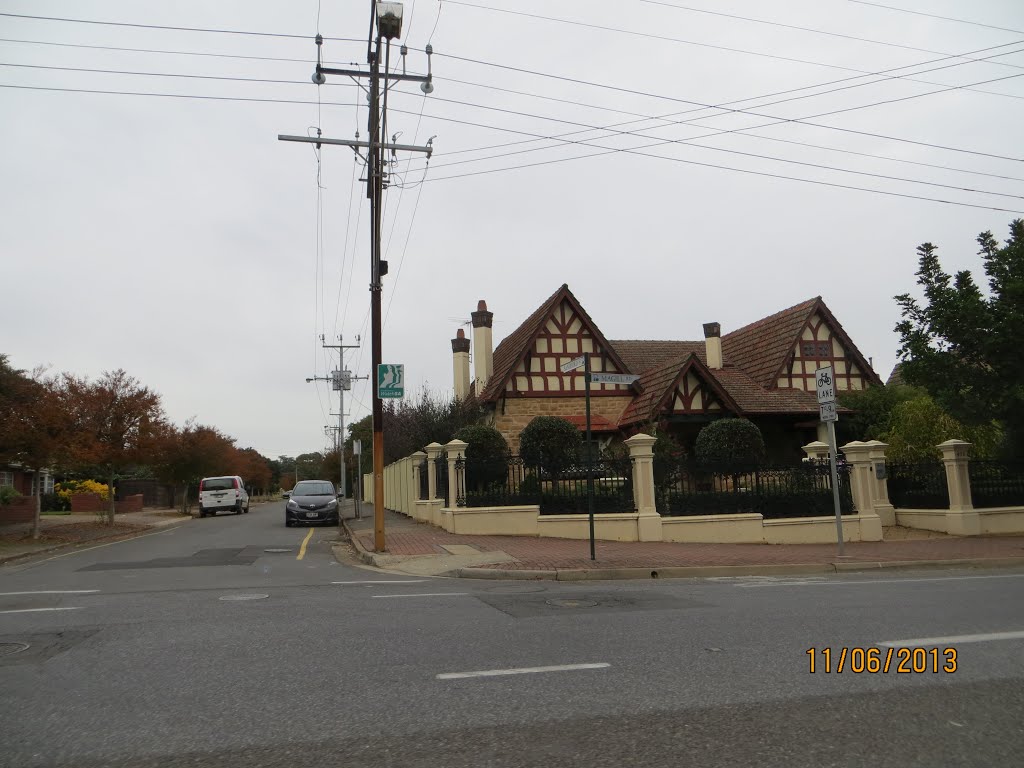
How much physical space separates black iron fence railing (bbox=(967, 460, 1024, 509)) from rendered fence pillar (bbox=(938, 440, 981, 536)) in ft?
0.99

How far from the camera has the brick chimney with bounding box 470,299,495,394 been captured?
28.3 meters

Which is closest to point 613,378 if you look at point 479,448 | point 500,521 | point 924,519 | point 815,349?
point 500,521

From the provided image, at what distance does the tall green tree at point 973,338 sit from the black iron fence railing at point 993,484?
1083 millimetres

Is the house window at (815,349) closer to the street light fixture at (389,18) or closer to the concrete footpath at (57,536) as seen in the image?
the street light fixture at (389,18)

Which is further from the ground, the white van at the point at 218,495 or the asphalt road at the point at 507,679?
the white van at the point at 218,495

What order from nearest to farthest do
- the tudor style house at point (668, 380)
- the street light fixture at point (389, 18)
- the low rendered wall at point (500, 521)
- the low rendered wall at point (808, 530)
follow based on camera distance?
the street light fixture at point (389, 18) < the low rendered wall at point (500, 521) < the low rendered wall at point (808, 530) < the tudor style house at point (668, 380)

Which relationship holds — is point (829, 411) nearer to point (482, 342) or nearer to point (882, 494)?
point (882, 494)

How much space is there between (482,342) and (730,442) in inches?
444

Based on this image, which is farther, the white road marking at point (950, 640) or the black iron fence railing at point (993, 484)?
the black iron fence railing at point (993, 484)

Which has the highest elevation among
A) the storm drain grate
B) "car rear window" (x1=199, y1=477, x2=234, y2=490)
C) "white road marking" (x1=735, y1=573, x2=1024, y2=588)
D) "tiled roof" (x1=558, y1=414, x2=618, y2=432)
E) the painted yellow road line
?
"tiled roof" (x1=558, y1=414, x2=618, y2=432)

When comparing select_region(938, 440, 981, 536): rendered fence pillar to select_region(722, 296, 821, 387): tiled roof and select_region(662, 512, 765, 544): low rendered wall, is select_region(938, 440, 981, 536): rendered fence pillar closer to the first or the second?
select_region(662, 512, 765, 544): low rendered wall

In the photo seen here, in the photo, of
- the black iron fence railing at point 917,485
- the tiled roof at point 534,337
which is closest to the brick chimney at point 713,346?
the tiled roof at point 534,337
